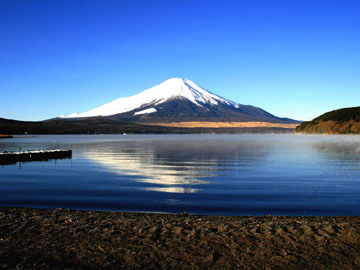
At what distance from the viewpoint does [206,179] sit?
24.7 m

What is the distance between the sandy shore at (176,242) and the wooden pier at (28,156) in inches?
1146

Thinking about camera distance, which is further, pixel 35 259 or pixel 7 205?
pixel 7 205

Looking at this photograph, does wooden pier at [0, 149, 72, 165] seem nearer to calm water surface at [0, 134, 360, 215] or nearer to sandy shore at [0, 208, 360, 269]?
calm water surface at [0, 134, 360, 215]

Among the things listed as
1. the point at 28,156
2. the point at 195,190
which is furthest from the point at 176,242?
the point at 28,156

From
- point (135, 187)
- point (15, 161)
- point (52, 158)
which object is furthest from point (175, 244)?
point (52, 158)

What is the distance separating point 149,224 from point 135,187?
9287 mm

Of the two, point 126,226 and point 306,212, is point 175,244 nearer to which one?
point 126,226

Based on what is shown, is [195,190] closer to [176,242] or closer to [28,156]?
[176,242]

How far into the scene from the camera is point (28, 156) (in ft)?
140

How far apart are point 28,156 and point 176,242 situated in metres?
36.5

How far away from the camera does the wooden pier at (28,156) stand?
39.8m

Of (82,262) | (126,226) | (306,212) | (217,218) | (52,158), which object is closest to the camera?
(82,262)

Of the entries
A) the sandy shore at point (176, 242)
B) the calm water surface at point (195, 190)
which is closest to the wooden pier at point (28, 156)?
the calm water surface at point (195, 190)

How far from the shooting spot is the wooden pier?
39.8 metres
